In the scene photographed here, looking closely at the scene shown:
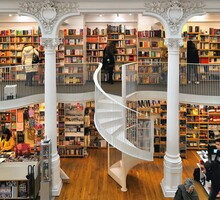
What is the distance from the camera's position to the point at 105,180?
10070 millimetres

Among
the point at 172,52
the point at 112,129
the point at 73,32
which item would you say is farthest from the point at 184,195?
the point at 73,32

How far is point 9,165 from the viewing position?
29.7ft

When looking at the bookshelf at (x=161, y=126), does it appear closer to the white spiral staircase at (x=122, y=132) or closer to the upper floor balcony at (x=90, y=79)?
the upper floor balcony at (x=90, y=79)

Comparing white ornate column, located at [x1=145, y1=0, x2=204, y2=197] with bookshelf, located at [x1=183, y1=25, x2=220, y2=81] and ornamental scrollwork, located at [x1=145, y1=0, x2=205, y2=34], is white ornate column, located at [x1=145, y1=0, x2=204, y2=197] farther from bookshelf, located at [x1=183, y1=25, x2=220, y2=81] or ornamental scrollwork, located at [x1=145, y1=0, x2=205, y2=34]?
bookshelf, located at [x1=183, y1=25, x2=220, y2=81]

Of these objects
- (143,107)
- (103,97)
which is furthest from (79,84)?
(143,107)

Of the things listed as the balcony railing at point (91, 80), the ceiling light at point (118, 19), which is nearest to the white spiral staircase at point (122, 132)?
the balcony railing at point (91, 80)

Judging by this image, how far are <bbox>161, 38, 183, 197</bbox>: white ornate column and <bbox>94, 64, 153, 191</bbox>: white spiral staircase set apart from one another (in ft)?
1.97

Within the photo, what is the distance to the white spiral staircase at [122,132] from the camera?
28.5ft

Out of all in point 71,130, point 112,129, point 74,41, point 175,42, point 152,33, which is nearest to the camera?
point 175,42

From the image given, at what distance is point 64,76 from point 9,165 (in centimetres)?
321

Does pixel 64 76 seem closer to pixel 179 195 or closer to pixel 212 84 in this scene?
pixel 212 84

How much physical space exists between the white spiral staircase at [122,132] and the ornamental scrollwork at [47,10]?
1969 mm

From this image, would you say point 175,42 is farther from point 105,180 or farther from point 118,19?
point 118,19

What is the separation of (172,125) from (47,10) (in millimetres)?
4467
